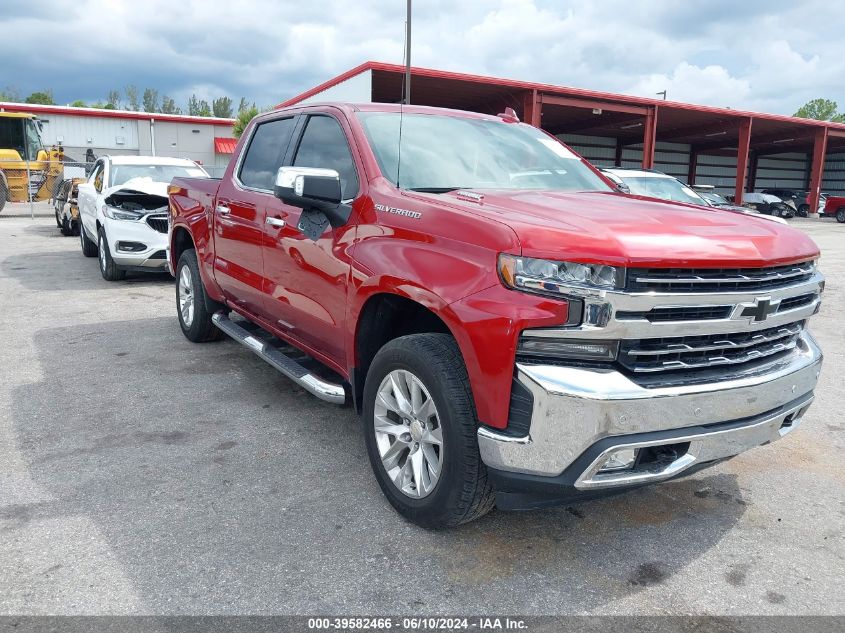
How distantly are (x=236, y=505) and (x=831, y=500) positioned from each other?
293cm

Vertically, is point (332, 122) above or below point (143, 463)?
above

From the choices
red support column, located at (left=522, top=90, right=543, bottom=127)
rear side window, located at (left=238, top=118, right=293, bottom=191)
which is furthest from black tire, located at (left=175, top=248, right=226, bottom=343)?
red support column, located at (left=522, top=90, right=543, bottom=127)

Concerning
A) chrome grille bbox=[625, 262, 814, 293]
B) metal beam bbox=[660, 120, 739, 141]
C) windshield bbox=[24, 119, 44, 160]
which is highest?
metal beam bbox=[660, 120, 739, 141]

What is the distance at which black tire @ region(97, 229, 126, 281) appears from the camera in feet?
31.3

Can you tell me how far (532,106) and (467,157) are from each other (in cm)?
2139

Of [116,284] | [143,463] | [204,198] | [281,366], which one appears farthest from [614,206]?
[116,284]

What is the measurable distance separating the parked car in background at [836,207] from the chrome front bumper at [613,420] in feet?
112

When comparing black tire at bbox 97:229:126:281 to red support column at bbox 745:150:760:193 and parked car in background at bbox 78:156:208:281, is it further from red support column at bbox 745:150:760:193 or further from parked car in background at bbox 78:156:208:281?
red support column at bbox 745:150:760:193

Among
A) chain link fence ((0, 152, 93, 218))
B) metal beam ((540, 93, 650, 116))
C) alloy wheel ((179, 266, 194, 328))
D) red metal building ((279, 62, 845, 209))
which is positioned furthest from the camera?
metal beam ((540, 93, 650, 116))

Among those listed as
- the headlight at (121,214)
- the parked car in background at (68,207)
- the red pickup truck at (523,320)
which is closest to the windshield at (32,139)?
the parked car in background at (68,207)

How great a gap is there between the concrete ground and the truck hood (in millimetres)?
1254

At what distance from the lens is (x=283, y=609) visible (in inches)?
98.0

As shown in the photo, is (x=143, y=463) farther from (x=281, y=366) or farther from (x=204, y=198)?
(x=204, y=198)

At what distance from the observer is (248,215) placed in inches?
179
